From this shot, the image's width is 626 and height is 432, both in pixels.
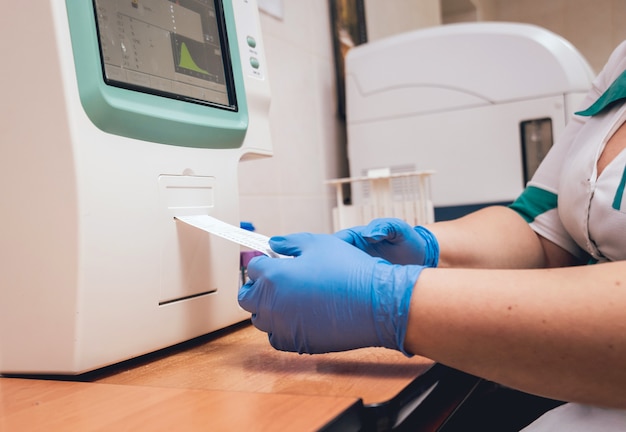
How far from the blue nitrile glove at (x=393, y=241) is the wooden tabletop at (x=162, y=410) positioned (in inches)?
11.7

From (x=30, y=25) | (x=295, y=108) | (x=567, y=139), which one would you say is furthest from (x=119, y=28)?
(x=295, y=108)

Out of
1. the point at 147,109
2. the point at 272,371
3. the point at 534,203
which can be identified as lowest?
the point at 272,371

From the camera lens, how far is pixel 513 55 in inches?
54.2

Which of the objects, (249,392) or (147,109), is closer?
(249,392)

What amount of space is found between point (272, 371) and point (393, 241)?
0.88 feet

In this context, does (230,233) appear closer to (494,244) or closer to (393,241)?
(393,241)

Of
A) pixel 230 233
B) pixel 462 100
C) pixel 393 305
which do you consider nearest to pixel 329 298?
pixel 393 305

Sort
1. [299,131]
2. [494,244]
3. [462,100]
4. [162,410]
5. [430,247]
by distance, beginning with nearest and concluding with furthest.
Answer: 1. [162,410]
2. [430,247]
3. [494,244]
4. [462,100]
5. [299,131]

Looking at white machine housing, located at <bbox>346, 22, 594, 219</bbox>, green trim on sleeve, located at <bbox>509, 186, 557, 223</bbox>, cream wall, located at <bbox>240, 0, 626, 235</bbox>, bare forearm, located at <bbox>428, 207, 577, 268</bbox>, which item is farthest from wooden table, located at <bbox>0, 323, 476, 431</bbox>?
white machine housing, located at <bbox>346, 22, 594, 219</bbox>

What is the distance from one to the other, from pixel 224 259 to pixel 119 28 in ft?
1.06

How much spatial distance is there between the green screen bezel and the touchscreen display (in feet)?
0.04

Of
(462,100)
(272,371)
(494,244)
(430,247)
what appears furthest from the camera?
(462,100)

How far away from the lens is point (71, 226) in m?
0.57

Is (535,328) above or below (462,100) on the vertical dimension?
below
